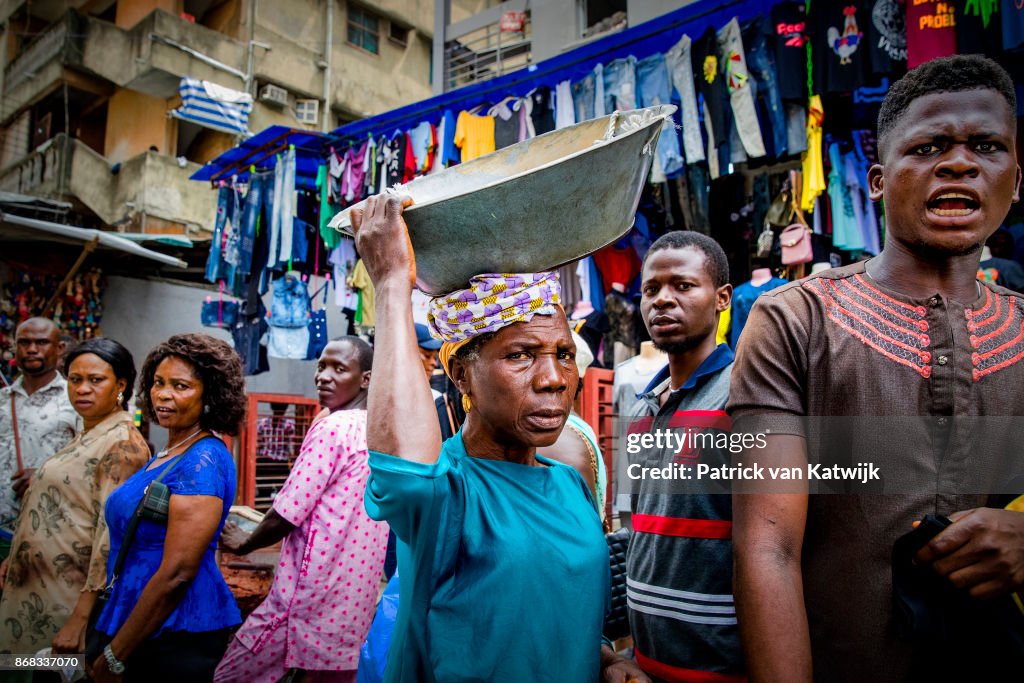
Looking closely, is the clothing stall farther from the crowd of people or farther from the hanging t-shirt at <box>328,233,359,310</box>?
the crowd of people

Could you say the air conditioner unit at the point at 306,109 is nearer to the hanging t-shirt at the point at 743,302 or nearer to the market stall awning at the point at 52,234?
the market stall awning at the point at 52,234

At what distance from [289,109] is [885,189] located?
724 inches

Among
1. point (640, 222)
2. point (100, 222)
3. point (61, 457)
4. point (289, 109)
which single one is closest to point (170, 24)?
point (289, 109)

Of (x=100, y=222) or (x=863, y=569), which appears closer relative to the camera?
(x=863, y=569)

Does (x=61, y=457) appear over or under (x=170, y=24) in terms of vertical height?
under

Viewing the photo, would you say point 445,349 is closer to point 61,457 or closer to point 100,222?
point 61,457

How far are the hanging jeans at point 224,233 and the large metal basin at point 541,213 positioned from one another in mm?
7648

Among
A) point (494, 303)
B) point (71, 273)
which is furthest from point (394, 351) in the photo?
point (71, 273)

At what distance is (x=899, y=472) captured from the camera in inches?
56.9

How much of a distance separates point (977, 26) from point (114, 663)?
18.4 ft

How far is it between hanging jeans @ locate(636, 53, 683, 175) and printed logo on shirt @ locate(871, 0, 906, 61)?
57.6 inches

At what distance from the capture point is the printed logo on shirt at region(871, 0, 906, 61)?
4395 mm

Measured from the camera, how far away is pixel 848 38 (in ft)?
14.9

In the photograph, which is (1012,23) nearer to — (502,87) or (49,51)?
(502,87)
